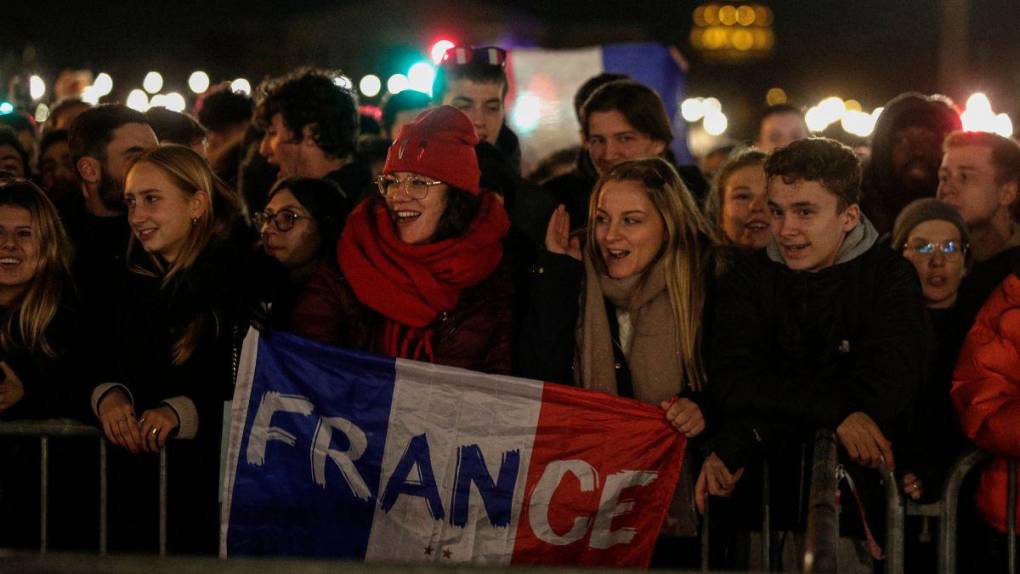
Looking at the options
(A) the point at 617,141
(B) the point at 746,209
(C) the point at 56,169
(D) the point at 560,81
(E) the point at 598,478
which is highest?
(D) the point at 560,81

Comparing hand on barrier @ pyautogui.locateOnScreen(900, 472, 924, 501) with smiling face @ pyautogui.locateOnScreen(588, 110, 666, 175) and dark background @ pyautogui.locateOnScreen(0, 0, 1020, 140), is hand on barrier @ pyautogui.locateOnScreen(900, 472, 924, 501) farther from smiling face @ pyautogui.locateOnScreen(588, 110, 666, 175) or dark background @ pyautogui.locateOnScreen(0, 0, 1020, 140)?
dark background @ pyautogui.locateOnScreen(0, 0, 1020, 140)

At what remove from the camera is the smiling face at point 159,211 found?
5770mm

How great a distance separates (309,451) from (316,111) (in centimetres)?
264

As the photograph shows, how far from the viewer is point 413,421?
5.31 metres

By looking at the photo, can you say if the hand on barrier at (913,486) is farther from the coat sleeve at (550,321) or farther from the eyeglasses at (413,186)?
the eyeglasses at (413,186)

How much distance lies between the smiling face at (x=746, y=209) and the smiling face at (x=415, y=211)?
6.14 feet

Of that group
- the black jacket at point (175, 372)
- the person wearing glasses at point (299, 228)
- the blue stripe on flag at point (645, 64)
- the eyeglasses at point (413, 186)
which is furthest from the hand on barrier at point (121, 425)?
the blue stripe on flag at point (645, 64)

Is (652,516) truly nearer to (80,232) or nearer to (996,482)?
(996,482)

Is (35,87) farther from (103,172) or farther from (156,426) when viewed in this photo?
(156,426)

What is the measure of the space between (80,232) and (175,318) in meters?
1.21

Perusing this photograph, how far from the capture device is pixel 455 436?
17.4ft

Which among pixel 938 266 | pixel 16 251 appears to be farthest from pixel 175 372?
pixel 938 266

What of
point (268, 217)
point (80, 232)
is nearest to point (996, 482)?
point (268, 217)

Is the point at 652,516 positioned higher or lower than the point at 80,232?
lower
